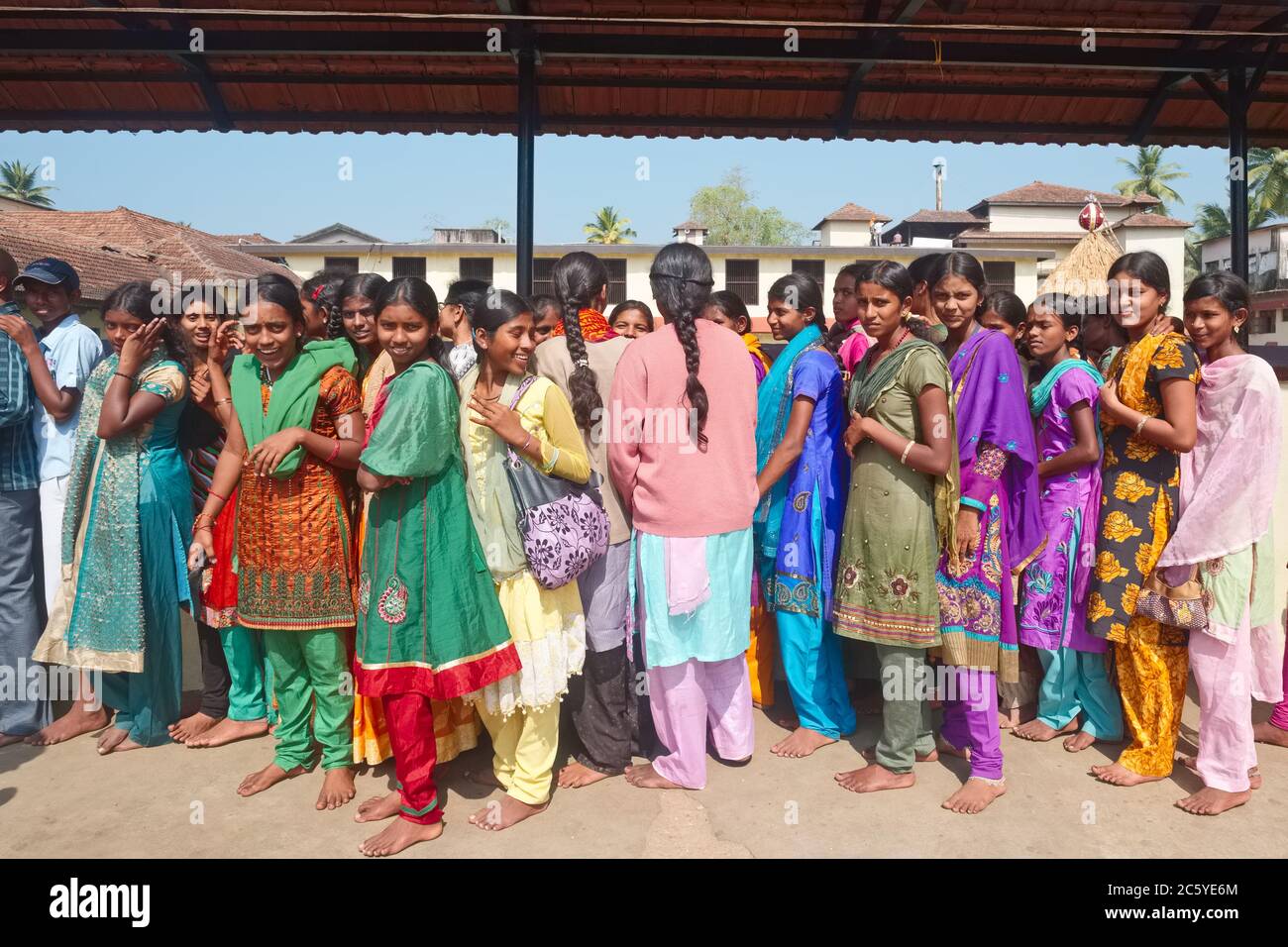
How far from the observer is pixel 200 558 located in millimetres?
3400

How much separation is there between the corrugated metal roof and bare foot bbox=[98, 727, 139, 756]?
3.09 metres

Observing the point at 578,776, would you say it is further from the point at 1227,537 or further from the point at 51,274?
the point at 51,274

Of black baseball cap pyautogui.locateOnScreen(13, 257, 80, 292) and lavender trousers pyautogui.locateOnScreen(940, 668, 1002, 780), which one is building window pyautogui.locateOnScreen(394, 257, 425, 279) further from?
lavender trousers pyautogui.locateOnScreen(940, 668, 1002, 780)

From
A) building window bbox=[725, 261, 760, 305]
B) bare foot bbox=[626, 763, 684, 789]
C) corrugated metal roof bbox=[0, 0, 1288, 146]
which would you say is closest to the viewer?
bare foot bbox=[626, 763, 684, 789]

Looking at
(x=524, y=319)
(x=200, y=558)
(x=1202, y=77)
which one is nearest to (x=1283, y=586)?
(x=1202, y=77)

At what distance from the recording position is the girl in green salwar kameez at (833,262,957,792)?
2.98 meters

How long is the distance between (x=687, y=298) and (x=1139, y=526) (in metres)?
1.98

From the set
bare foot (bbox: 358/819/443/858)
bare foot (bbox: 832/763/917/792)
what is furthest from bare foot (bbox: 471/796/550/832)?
bare foot (bbox: 832/763/917/792)

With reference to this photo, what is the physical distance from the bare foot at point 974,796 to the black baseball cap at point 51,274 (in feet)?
13.9

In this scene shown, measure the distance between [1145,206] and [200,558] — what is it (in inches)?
1626

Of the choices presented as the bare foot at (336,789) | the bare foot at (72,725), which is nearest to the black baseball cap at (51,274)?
the bare foot at (72,725)

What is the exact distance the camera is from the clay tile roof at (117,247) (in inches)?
612

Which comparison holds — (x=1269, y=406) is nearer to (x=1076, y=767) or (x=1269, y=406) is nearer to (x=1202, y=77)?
(x=1076, y=767)

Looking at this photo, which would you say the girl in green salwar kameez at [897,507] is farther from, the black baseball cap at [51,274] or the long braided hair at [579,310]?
the black baseball cap at [51,274]
